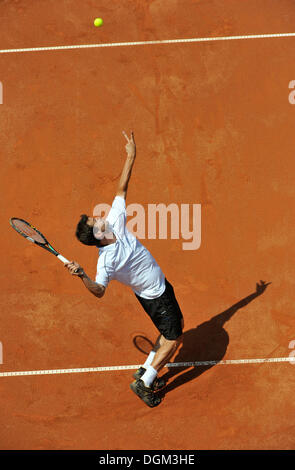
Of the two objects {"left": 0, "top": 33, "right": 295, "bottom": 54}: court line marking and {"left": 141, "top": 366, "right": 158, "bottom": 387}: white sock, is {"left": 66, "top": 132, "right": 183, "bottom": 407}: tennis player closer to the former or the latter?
{"left": 141, "top": 366, "right": 158, "bottom": 387}: white sock

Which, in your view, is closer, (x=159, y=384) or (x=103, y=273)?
(x=103, y=273)

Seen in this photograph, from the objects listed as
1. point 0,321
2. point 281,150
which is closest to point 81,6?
point 281,150

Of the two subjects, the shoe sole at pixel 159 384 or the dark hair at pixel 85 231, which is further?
the shoe sole at pixel 159 384

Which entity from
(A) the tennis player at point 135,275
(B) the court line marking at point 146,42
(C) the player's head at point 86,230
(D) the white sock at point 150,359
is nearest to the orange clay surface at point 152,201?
(B) the court line marking at point 146,42

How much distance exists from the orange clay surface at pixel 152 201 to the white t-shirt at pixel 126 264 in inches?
60.8

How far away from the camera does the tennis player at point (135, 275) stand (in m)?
5.82

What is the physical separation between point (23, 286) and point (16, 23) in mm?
6758
